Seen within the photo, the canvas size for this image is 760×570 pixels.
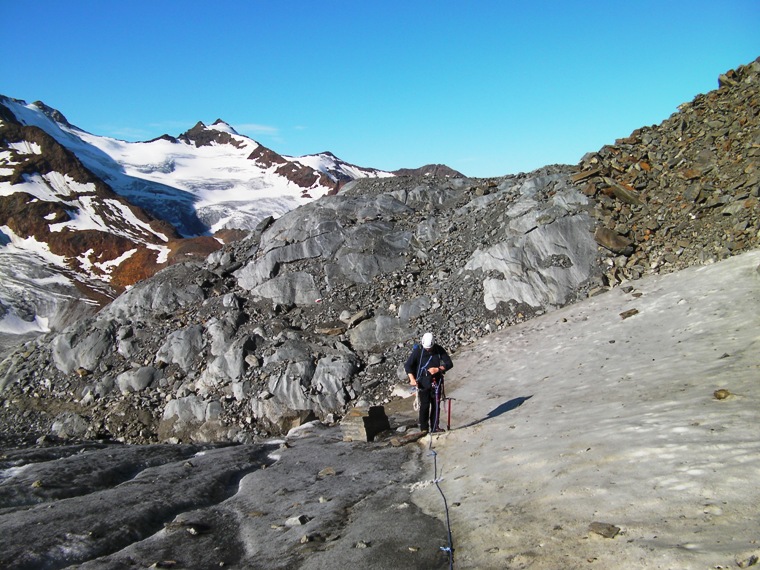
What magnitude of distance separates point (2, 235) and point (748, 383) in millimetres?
57763

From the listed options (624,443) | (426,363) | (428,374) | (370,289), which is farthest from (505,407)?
(370,289)

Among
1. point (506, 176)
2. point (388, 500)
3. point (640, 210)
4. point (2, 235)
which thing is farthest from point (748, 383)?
point (2, 235)

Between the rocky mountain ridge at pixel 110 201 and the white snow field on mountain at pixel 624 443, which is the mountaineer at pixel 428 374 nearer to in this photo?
the white snow field on mountain at pixel 624 443

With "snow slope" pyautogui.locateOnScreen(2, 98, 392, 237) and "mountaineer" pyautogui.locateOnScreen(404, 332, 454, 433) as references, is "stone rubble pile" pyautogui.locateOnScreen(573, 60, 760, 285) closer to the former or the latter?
"mountaineer" pyautogui.locateOnScreen(404, 332, 454, 433)

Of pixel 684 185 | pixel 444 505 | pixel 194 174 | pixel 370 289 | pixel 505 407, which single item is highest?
pixel 194 174

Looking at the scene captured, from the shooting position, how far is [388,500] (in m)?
7.41

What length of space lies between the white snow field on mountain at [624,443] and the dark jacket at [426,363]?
3.70 feet

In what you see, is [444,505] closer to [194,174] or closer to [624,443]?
[624,443]

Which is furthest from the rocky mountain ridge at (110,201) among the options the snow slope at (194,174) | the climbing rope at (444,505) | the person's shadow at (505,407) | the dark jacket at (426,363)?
the climbing rope at (444,505)

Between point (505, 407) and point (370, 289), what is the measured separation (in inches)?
377

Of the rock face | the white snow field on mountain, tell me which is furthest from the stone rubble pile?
the white snow field on mountain

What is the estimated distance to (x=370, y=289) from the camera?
20359 mm

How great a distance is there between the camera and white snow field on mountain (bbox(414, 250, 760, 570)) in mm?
4613

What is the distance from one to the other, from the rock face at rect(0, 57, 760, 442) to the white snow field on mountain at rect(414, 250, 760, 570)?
295 centimetres
